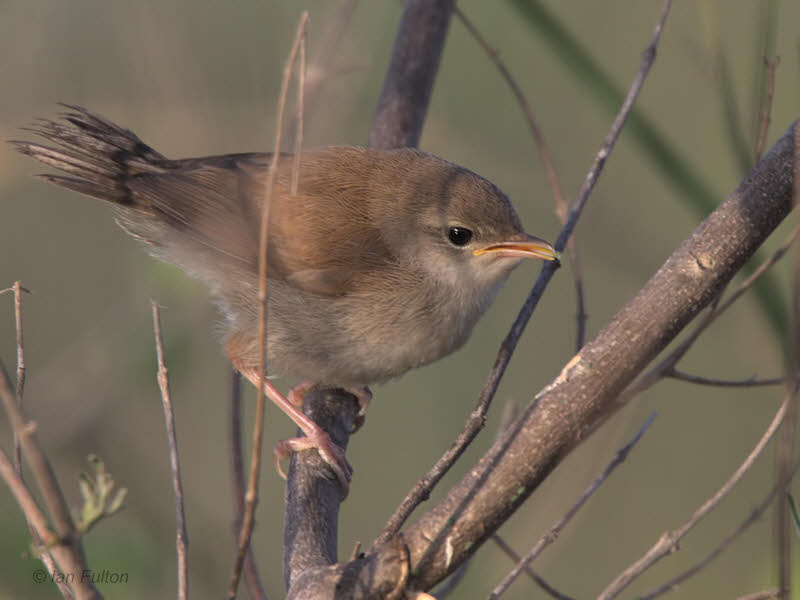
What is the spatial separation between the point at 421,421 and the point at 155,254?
5.87 feet

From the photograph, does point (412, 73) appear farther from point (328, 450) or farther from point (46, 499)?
point (46, 499)

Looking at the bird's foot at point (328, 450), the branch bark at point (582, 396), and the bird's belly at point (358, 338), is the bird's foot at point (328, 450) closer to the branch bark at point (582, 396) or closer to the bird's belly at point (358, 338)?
the bird's belly at point (358, 338)

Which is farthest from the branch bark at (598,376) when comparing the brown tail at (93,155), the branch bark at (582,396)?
the brown tail at (93,155)

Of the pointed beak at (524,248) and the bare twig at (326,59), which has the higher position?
the bare twig at (326,59)

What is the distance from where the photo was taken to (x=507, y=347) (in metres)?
2.19

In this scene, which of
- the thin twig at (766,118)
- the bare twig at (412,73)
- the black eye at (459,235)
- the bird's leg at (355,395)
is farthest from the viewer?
the bare twig at (412,73)

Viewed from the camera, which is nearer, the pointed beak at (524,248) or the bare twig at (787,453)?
the bare twig at (787,453)

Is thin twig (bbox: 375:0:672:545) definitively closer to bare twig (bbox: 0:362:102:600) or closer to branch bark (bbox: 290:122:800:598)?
branch bark (bbox: 290:122:800:598)

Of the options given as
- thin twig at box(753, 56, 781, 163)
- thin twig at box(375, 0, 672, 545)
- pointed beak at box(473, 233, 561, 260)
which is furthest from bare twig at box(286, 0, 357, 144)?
thin twig at box(753, 56, 781, 163)

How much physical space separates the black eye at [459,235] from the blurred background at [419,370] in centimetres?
68

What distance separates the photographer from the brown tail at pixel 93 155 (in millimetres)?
3311

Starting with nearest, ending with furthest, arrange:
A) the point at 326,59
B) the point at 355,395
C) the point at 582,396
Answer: the point at 582,396 < the point at 326,59 < the point at 355,395

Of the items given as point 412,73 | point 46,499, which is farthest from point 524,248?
point 46,499

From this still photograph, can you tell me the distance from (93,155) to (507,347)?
205 centimetres
